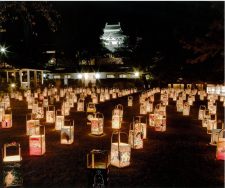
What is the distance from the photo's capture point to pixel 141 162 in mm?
8641

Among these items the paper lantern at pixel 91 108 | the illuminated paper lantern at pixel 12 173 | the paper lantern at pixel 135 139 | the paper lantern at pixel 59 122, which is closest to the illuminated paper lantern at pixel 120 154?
the paper lantern at pixel 135 139

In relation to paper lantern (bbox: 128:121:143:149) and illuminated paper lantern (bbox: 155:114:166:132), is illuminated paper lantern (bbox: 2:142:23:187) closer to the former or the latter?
paper lantern (bbox: 128:121:143:149)

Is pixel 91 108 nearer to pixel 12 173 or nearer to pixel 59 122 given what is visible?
pixel 59 122

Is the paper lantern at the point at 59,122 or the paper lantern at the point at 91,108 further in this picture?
the paper lantern at the point at 91,108

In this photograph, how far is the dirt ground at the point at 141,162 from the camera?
7.21 meters

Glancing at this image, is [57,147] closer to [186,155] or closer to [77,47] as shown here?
[186,155]

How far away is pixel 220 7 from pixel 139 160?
4462mm

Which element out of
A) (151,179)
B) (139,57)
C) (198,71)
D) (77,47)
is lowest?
(151,179)

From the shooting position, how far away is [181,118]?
666 inches

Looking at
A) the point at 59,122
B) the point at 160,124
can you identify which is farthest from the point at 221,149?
the point at 59,122

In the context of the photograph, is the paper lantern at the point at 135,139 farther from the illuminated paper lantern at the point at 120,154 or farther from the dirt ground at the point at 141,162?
the illuminated paper lantern at the point at 120,154

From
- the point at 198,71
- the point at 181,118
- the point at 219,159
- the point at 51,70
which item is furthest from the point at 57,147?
the point at 51,70

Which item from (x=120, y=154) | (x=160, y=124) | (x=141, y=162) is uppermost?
(x=160, y=124)

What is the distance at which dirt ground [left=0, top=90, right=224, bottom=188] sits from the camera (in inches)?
284
